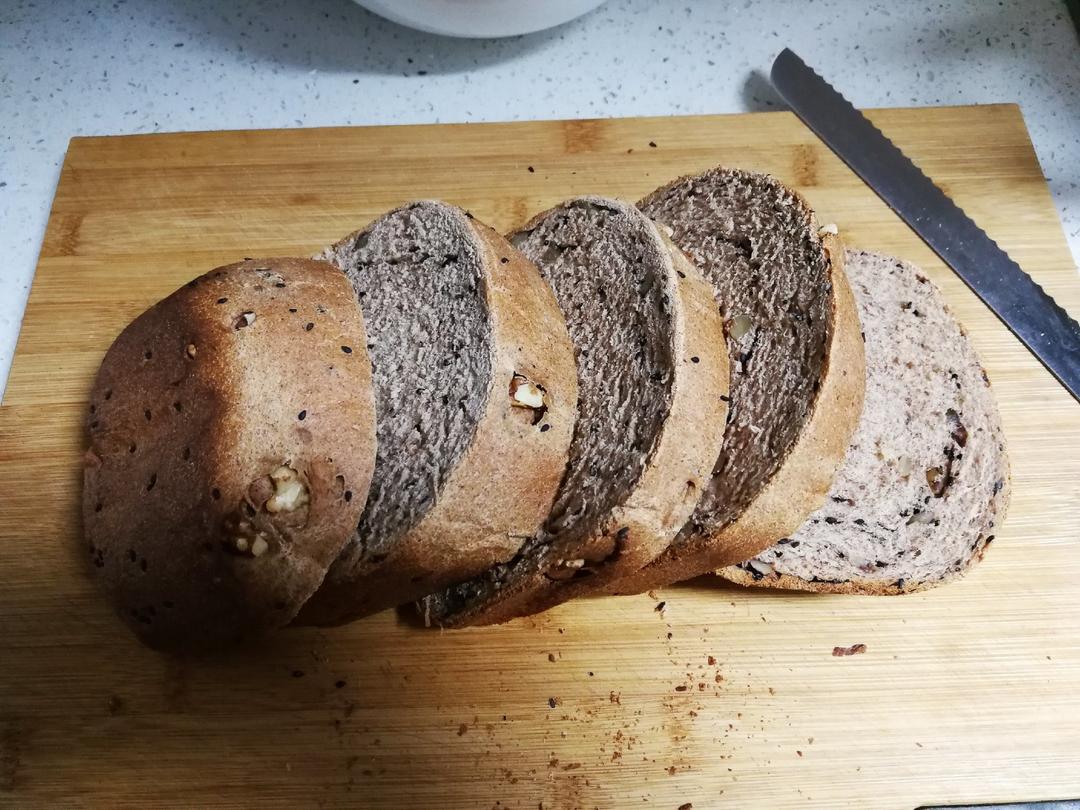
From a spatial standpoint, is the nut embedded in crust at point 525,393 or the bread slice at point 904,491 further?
the bread slice at point 904,491

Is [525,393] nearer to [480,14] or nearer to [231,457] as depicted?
[231,457]

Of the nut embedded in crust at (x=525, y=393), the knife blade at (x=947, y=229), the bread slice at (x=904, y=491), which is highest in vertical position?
the knife blade at (x=947, y=229)

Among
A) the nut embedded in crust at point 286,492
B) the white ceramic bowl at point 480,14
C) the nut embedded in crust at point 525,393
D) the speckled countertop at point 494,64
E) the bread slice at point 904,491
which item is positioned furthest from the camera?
the speckled countertop at point 494,64

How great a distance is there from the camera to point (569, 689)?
7.38 feet

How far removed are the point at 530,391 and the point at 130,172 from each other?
5.59ft

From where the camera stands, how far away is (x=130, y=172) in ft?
9.37

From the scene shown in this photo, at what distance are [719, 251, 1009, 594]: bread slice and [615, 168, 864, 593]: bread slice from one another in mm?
217

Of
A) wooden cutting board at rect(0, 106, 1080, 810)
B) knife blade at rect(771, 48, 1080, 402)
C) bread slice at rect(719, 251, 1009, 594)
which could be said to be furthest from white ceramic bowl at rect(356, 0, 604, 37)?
bread slice at rect(719, 251, 1009, 594)

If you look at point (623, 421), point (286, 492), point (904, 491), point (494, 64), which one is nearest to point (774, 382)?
point (623, 421)

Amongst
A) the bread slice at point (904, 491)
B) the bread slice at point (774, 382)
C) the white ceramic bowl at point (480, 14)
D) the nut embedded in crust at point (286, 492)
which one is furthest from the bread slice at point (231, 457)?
the white ceramic bowl at point (480, 14)

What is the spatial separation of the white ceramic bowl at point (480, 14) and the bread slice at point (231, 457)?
44.8 inches

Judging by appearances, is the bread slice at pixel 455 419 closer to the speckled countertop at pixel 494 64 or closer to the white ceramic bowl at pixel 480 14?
the white ceramic bowl at pixel 480 14

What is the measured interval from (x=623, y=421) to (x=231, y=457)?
2.77 feet

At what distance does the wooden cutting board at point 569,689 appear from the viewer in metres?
2.17
